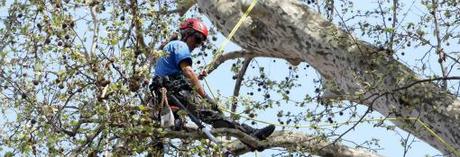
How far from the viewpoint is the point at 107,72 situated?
17.8ft

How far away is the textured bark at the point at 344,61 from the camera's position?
6.42m

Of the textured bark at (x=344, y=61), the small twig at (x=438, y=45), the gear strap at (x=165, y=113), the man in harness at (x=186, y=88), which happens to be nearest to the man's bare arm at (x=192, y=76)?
the man in harness at (x=186, y=88)

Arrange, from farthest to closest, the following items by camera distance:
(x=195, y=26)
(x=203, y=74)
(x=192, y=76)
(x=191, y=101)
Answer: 1. (x=195, y=26)
2. (x=203, y=74)
3. (x=192, y=76)
4. (x=191, y=101)

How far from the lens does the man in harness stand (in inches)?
249

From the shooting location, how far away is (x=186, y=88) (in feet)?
21.8

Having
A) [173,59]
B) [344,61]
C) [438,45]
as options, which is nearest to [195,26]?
[173,59]

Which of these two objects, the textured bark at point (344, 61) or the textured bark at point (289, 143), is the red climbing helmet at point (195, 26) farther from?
the textured bark at point (289, 143)

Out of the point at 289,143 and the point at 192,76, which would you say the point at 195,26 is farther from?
the point at 289,143

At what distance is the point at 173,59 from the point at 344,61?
3.75 ft

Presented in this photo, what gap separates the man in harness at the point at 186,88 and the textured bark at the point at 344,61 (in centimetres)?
60

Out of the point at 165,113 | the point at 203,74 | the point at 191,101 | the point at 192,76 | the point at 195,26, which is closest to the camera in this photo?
the point at 165,113

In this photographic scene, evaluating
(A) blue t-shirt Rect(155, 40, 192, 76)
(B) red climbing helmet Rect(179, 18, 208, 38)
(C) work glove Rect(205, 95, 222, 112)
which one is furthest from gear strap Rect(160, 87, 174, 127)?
(B) red climbing helmet Rect(179, 18, 208, 38)

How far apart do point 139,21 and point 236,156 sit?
1543 mm

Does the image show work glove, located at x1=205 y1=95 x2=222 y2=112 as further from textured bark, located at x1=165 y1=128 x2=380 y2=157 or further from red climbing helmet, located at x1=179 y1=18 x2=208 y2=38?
red climbing helmet, located at x1=179 y1=18 x2=208 y2=38
